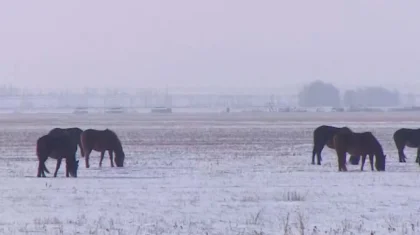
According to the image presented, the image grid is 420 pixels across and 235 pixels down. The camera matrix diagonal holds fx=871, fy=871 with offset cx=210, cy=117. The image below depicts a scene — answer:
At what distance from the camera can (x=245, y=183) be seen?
21.8 m

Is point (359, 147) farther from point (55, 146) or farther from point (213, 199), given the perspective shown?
point (213, 199)

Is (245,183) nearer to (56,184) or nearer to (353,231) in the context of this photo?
(56,184)

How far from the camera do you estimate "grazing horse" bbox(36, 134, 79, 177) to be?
2447cm

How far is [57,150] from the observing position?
2467cm

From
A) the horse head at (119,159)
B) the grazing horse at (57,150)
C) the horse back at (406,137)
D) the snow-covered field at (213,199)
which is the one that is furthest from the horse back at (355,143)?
the grazing horse at (57,150)

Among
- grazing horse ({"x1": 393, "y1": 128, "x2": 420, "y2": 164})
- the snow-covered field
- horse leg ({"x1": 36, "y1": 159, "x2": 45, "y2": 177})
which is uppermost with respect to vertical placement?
grazing horse ({"x1": 393, "y1": 128, "x2": 420, "y2": 164})

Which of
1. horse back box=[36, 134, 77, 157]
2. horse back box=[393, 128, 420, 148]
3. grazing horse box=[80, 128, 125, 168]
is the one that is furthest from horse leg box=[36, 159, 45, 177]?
horse back box=[393, 128, 420, 148]

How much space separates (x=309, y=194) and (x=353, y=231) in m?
5.46

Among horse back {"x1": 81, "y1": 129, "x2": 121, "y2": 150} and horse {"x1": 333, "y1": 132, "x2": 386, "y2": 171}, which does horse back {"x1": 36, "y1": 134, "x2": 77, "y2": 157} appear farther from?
horse {"x1": 333, "y1": 132, "x2": 386, "y2": 171}

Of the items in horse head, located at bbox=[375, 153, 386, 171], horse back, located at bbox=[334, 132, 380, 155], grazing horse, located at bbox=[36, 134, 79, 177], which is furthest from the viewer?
horse back, located at bbox=[334, 132, 380, 155]

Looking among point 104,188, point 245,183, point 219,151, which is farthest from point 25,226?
point 219,151

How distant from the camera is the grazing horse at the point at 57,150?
2447cm

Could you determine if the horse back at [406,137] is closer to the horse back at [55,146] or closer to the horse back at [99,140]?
the horse back at [99,140]

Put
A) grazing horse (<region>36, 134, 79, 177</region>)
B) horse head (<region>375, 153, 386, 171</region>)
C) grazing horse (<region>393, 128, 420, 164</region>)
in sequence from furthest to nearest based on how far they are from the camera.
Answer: grazing horse (<region>393, 128, 420, 164</region>) < horse head (<region>375, 153, 386, 171</region>) < grazing horse (<region>36, 134, 79, 177</region>)
